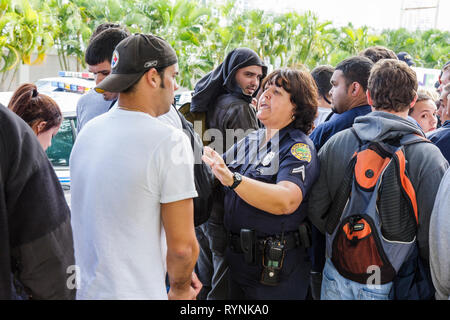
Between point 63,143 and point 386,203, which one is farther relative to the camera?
point 63,143

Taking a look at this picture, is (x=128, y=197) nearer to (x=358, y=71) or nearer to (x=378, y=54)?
(x=358, y=71)

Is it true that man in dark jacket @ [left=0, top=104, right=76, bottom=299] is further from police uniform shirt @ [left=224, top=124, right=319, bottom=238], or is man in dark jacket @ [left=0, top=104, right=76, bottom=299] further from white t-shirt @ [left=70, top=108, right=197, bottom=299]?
police uniform shirt @ [left=224, top=124, right=319, bottom=238]

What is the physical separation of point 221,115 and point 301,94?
978mm

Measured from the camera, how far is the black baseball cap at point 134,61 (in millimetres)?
1705

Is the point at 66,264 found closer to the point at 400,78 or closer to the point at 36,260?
the point at 36,260

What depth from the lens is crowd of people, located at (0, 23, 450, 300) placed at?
1354mm

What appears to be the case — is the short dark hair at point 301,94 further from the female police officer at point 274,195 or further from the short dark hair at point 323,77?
the short dark hair at point 323,77

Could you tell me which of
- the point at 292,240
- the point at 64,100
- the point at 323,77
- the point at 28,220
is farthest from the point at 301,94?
the point at 64,100

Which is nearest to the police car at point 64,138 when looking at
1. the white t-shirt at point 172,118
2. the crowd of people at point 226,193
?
the crowd of people at point 226,193

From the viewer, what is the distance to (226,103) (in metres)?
3.38

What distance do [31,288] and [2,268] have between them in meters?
Result: 0.11
